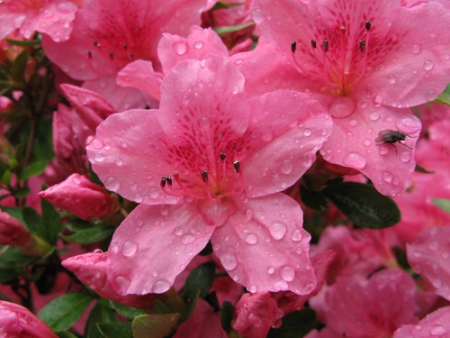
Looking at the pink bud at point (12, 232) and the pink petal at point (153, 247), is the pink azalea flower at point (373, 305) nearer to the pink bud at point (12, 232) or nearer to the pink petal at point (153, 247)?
the pink petal at point (153, 247)

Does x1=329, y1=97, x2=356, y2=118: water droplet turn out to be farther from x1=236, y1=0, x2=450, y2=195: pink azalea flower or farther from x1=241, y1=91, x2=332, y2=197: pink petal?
x1=241, y1=91, x2=332, y2=197: pink petal

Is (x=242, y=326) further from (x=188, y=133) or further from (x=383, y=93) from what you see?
(x=383, y=93)

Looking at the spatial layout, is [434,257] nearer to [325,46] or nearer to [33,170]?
[325,46]

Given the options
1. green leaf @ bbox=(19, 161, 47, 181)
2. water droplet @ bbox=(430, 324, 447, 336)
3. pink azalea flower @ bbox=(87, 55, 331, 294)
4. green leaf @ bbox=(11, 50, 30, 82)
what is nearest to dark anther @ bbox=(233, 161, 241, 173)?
pink azalea flower @ bbox=(87, 55, 331, 294)

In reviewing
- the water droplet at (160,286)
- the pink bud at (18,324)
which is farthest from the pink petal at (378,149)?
the pink bud at (18,324)

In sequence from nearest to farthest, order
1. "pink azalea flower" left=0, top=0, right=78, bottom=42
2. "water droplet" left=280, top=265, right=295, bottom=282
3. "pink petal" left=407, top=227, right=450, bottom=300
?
"water droplet" left=280, top=265, right=295, bottom=282
"pink petal" left=407, top=227, right=450, bottom=300
"pink azalea flower" left=0, top=0, right=78, bottom=42

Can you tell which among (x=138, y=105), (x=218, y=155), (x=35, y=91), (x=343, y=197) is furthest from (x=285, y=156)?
(x=35, y=91)
